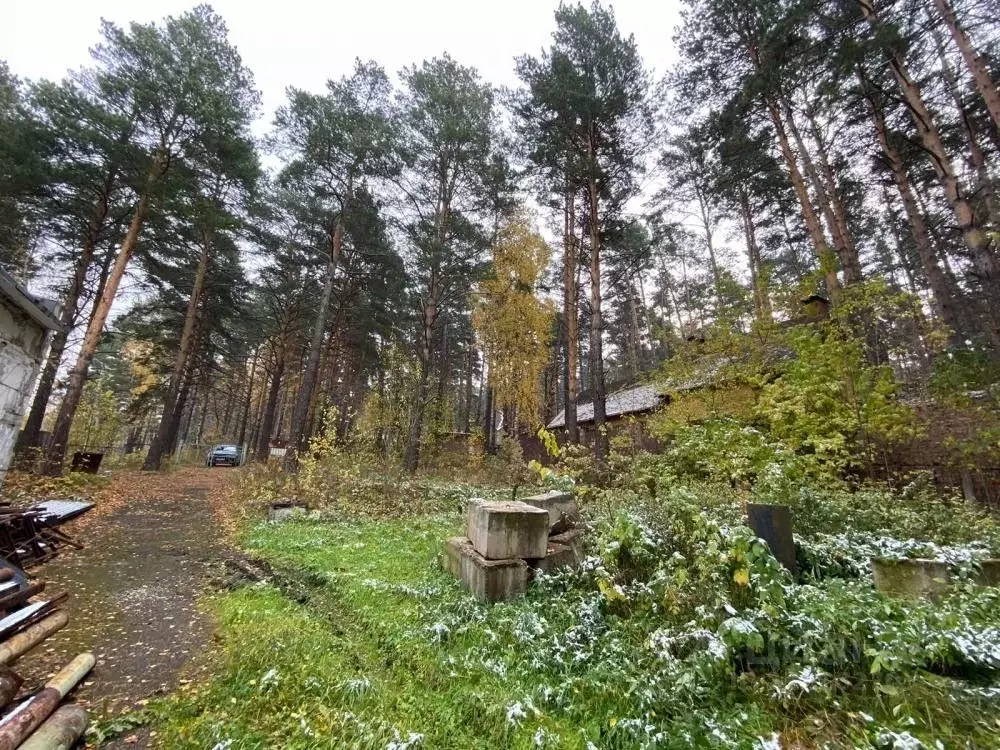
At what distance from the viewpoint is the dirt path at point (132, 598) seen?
329cm

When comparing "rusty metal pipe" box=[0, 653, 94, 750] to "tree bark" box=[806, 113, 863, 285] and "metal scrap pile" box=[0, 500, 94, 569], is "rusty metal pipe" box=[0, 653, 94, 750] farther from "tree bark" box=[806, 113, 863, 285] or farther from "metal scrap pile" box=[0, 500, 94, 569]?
"tree bark" box=[806, 113, 863, 285]

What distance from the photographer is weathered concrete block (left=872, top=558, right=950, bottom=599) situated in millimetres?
3355

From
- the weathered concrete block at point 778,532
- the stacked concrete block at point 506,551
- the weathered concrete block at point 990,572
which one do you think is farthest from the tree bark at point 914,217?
the stacked concrete block at point 506,551

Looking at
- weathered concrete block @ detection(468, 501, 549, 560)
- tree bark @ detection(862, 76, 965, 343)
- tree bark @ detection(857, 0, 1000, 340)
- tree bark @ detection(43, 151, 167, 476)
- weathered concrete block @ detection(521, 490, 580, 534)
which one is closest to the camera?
weathered concrete block @ detection(468, 501, 549, 560)

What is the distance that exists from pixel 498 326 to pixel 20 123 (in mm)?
15545

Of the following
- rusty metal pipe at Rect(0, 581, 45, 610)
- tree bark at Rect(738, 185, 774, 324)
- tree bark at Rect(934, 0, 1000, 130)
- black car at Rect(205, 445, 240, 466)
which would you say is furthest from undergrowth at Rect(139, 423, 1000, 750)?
black car at Rect(205, 445, 240, 466)

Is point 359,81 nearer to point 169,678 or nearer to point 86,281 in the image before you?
point 86,281

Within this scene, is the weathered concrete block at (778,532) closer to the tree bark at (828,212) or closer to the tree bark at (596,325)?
the tree bark at (596,325)

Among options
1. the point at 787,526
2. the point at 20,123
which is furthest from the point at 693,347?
the point at 20,123

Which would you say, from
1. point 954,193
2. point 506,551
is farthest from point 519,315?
point 506,551

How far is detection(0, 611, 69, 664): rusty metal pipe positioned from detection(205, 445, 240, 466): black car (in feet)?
67.8

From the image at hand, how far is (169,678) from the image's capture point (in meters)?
3.31

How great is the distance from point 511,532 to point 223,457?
2279 cm

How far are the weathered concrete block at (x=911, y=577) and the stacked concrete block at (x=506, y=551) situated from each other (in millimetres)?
2933
